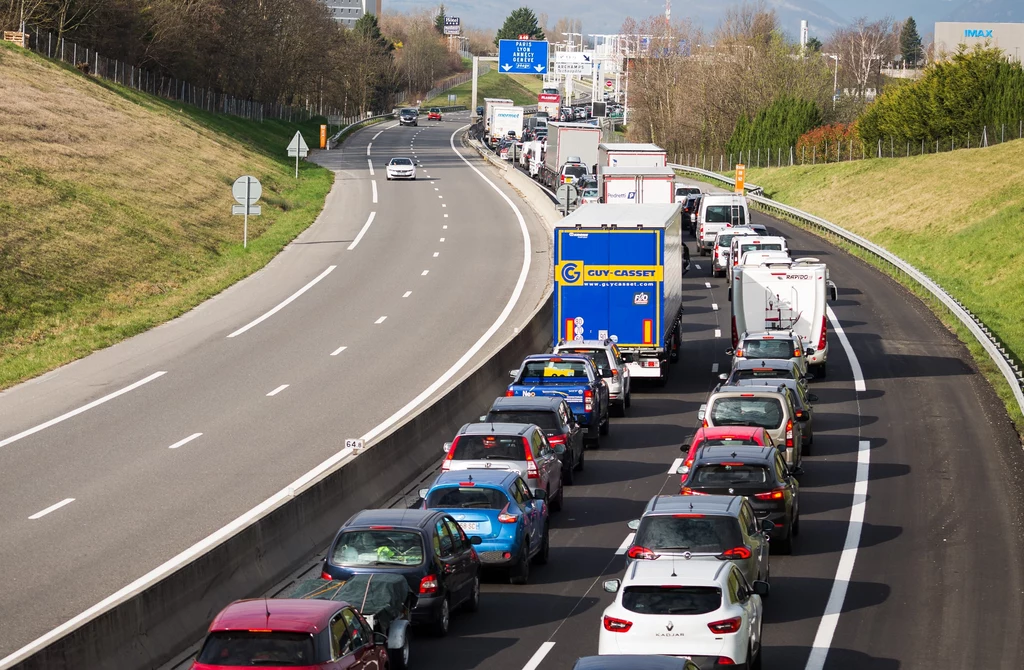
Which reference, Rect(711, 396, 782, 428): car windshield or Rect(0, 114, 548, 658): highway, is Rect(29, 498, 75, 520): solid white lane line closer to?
Rect(0, 114, 548, 658): highway

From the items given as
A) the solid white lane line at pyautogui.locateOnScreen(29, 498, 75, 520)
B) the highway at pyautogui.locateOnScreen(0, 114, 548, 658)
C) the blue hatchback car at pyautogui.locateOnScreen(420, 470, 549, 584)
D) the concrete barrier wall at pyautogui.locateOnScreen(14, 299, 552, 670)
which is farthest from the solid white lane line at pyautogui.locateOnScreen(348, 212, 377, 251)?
the blue hatchback car at pyautogui.locateOnScreen(420, 470, 549, 584)

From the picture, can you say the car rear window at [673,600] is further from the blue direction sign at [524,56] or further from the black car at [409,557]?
the blue direction sign at [524,56]

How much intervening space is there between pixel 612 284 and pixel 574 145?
45.1m

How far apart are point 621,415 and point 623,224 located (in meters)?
4.77

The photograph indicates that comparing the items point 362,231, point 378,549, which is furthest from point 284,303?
point 378,549

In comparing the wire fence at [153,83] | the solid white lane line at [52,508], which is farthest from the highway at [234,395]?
the wire fence at [153,83]

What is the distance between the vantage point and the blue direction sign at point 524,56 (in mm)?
122938

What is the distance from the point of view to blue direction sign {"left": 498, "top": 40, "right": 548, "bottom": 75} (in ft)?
403

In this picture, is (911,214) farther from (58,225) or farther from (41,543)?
(41,543)

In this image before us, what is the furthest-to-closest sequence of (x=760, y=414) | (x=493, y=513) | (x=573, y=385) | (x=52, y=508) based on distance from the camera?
1. (x=573, y=385)
2. (x=760, y=414)
3. (x=52, y=508)
4. (x=493, y=513)

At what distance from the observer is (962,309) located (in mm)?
41375

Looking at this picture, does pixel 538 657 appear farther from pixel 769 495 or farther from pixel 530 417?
pixel 530 417

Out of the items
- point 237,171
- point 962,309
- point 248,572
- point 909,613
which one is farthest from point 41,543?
point 237,171

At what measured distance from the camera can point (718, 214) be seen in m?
58.8
